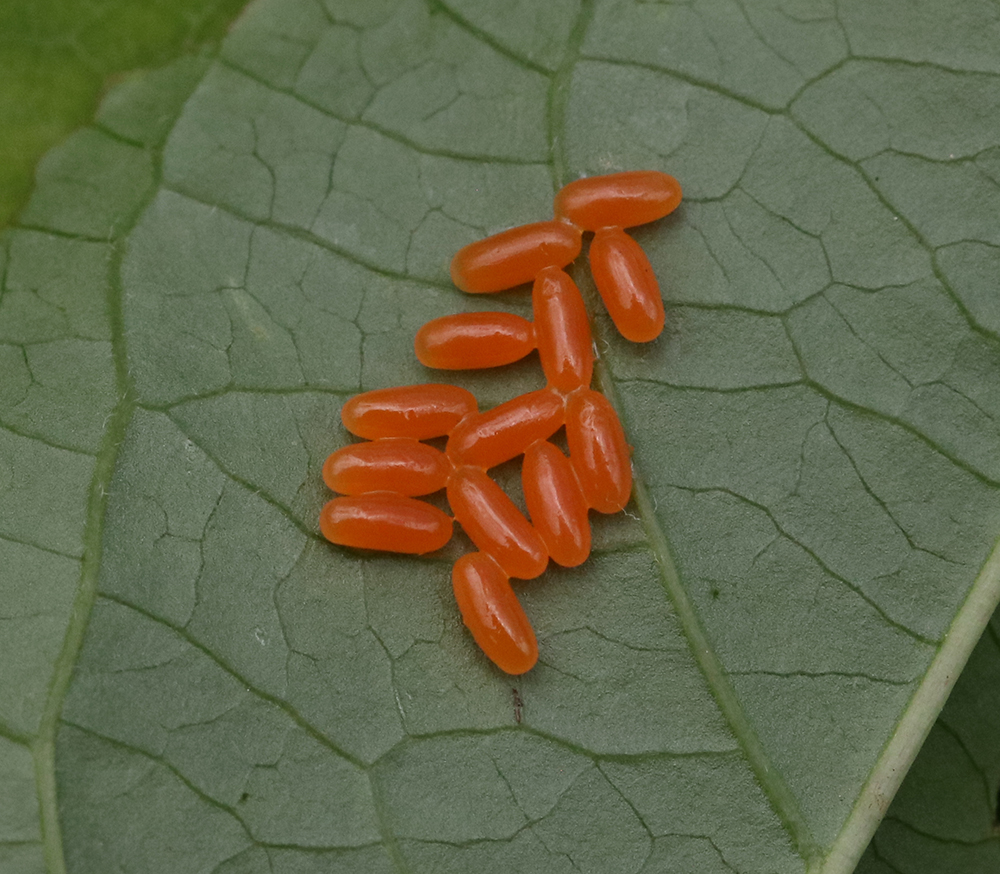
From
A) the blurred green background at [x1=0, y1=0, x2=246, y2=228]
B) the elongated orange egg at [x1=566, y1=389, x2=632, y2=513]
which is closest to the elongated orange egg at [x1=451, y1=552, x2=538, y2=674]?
the elongated orange egg at [x1=566, y1=389, x2=632, y2=513]

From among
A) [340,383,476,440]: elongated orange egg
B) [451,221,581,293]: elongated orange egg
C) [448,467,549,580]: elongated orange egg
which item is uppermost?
[451,221,581,293]: elongated orange egg

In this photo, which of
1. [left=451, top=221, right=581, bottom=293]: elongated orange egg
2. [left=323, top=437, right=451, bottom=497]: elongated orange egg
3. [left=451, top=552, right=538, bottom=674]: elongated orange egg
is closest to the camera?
[left=451, top=552, right=538, bottom=674]: elongated orange egg

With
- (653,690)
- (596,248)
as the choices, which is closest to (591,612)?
(653,690)

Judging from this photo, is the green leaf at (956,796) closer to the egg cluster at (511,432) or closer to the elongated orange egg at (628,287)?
the egg cluster at (511,432)

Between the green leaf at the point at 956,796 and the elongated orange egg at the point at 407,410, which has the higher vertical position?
the elongated orange egg at the point at 407,410

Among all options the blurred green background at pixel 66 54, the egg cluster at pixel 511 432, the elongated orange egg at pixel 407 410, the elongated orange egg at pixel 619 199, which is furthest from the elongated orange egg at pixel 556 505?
the blurred green background at pixel 66 54

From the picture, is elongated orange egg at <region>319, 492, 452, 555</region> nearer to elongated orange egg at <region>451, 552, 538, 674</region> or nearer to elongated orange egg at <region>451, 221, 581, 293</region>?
elongated orange egg at <region>451, 552, 538, 674</region>

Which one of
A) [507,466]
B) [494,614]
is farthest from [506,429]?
[494,614]
